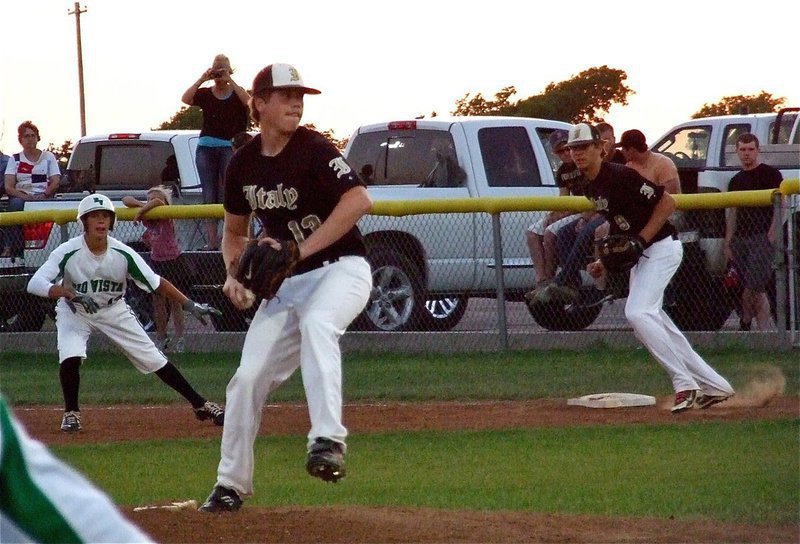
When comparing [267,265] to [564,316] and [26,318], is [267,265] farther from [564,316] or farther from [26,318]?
[26,318]

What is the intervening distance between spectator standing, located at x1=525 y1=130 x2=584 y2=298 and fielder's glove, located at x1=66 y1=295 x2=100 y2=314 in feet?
14.8

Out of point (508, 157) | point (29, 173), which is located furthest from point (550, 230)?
point (29, 173)

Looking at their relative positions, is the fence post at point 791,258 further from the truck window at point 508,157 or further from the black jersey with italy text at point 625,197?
the black jersey with italy text at point 625,197

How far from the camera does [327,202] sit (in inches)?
261

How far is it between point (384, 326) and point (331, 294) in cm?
A: 817

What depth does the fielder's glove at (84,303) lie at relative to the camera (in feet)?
35.5

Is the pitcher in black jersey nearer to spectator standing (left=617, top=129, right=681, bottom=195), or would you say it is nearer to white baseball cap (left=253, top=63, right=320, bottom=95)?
spectator standing (left=617, top=129, right=681, bottom=195)

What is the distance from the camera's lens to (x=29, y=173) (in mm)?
16703

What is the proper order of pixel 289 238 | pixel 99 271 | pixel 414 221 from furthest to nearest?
pixel 414 221, pixel 99 271, pixel 289 238

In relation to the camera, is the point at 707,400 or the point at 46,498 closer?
the point at 46,498

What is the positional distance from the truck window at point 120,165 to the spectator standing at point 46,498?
1405 centimetres

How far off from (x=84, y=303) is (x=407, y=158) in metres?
5.25

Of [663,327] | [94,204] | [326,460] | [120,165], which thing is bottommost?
[663,327]

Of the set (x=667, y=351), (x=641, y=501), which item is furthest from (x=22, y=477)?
(x=667, y=351)
